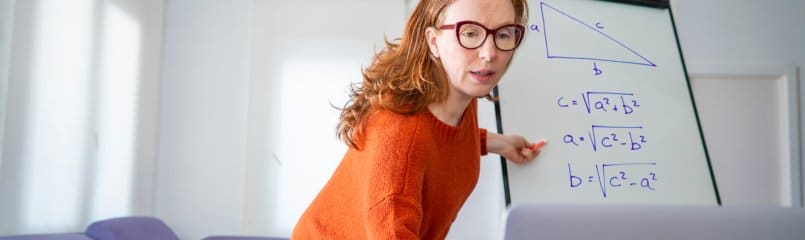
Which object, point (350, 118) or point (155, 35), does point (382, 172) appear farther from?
point (155, 35)

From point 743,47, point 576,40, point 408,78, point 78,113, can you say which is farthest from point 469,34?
point 743,47

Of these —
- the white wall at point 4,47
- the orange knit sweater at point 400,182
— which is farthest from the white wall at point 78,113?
the orange knit sweater at point 400,182

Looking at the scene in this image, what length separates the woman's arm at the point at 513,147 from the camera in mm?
1220

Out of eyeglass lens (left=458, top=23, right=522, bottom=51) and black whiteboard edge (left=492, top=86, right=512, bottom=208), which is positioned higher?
eyeglass lens (left=458, top=23, right=522, bottom=51)

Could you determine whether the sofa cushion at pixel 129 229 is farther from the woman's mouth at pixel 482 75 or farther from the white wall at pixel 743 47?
the white wall at pixel 743 47

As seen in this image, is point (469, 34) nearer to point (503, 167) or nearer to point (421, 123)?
point (421, 123)

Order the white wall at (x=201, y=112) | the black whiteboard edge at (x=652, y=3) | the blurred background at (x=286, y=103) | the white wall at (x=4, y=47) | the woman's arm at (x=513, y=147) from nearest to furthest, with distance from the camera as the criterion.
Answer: the woman's arm at (x=513, y=147), the black whiteboard edge at (x=652, y=3), the white wall at (x=4, y=47), the blurred background at (x=286, y=103), the white wall at (x=201, y=112)

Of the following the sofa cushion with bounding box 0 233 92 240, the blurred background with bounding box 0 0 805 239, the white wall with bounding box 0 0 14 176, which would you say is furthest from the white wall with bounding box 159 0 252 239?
the white wall with bounding box 0 0 14 176

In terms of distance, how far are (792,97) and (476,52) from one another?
3.24m

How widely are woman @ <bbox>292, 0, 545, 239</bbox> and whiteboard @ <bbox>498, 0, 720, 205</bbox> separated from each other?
1.22ft

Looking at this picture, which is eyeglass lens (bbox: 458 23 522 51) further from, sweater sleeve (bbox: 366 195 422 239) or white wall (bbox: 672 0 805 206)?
white wall (bbox: 672 0 805 206)

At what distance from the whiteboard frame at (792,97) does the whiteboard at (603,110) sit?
202 cm

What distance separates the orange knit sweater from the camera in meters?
0.76

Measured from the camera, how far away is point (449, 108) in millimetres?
874
